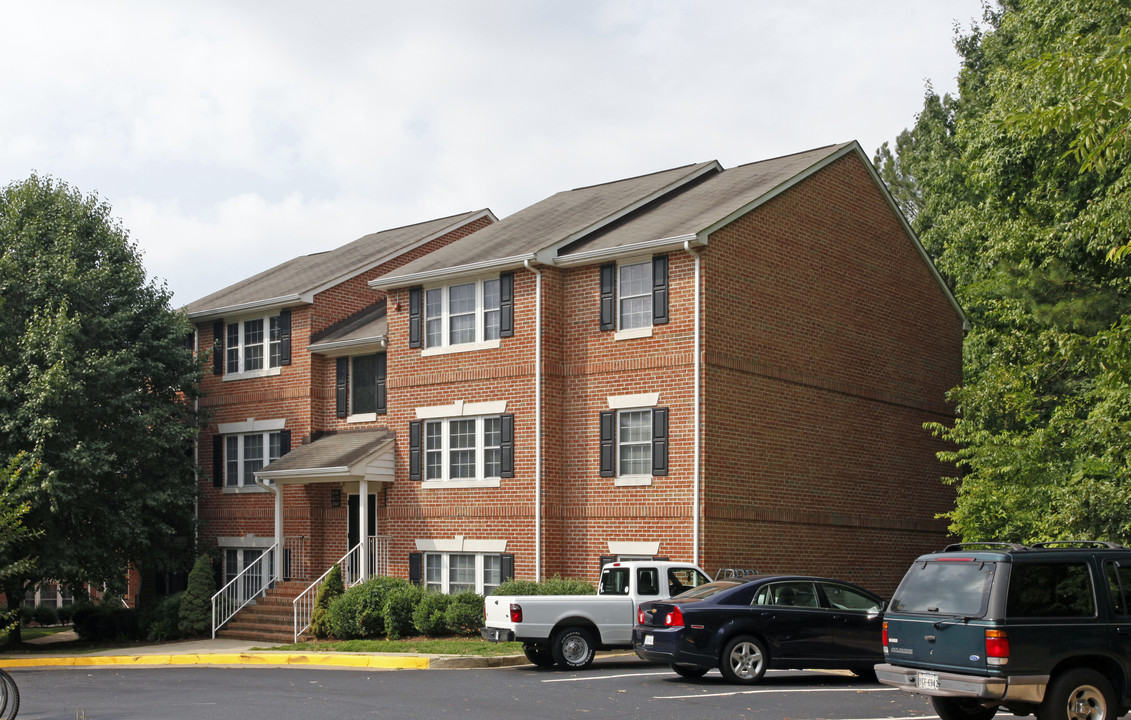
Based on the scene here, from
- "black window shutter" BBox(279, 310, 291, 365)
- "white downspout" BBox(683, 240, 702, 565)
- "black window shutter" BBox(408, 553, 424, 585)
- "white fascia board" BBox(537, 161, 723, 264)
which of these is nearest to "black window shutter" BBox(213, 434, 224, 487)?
"black window shutter" BBox(279, 310, 291, 365)

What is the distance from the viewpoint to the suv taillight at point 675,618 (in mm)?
16359

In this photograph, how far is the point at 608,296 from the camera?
24.9m

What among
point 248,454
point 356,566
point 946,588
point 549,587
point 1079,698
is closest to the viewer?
point 1079,698

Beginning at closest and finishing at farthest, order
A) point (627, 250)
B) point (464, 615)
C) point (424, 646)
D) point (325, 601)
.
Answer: point (424, 646) < point (464, 615) < point (627, 250) < point (325, 601)

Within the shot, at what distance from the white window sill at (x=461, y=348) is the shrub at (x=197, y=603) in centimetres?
762

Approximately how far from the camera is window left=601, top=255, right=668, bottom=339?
24.1 metres

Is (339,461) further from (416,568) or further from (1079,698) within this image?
(1079,698)

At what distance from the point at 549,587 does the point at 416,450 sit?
5.97 metres

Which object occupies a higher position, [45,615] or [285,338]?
[285,338]

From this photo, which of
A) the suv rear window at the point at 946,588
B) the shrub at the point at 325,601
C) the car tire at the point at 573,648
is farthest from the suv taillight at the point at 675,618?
the shrub at the point at 325,601

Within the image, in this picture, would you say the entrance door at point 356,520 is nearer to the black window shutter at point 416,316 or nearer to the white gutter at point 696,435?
the black window shutter at point 416,316

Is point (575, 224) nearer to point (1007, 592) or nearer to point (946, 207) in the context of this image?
point (946, 207)

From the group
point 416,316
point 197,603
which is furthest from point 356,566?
point 416,316

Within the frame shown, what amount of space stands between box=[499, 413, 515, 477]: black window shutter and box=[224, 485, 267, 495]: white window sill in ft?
27.4
